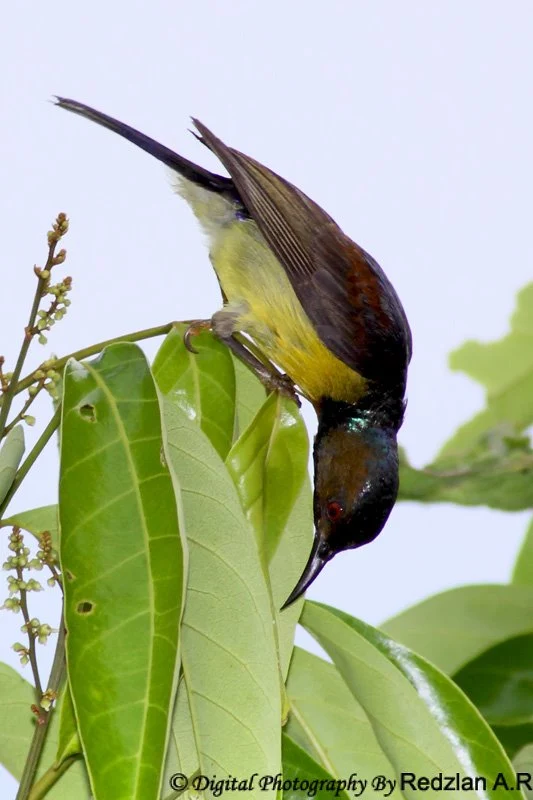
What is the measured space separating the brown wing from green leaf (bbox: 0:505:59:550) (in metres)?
1.75

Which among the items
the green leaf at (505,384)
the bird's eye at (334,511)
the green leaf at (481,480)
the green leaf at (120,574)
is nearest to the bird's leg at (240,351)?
the green leaf at (120,574)

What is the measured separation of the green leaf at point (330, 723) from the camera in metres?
2.14

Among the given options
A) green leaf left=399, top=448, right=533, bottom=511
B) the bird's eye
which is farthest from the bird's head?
green leaf left=399, top=448, right=533, bottom=511

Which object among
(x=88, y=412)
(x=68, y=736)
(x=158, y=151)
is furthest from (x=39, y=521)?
(x=158, y=151)

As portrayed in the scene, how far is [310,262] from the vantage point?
370 centimetres

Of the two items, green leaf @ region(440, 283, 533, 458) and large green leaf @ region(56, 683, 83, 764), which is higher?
green leaf @ region(440, 283, 533, 458)

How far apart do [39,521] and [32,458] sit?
185 mm

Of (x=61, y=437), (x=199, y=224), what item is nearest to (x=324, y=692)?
(x=61, y=437)

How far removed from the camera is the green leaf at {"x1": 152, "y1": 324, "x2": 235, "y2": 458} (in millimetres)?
2211

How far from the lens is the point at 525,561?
3.15 meters

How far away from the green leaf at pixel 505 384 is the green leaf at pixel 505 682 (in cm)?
162

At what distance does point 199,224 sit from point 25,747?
8.07 ft

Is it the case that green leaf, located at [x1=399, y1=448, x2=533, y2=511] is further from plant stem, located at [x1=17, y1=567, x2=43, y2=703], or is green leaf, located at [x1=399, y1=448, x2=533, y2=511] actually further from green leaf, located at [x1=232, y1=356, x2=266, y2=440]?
plant stem, located at [x1=17, y1=567, x2=43, y2=703]

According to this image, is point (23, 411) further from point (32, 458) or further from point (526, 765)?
point (526, 765)
